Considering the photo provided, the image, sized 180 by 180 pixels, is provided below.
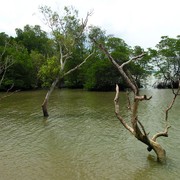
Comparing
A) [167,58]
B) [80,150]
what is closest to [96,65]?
[167,58]

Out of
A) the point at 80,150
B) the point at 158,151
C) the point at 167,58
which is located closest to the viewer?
the point at 158,151

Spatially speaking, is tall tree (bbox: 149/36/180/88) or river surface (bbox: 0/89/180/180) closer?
river surface (bbox: 0/89/180/180)

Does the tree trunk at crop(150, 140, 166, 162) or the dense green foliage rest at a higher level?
the dense green foliage

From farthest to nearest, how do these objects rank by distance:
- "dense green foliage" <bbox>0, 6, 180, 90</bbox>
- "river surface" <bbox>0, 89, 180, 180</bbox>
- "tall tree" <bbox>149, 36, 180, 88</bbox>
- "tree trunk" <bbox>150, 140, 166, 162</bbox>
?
"tall tree" <bbox>149, 36, 180, 88</bbox> < "dense green foliage" <bbox>0, 6, 180, 90</bbox> < "tree trunk" <bbox>150, 140, 166, 162</bbox> < "river surface" <bbox>0, 89, 180, 180</bbox>

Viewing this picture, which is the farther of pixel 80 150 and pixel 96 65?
pixel 96 65

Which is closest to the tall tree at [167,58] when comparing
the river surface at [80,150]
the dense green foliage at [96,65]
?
the dense green foliage at [96,65]

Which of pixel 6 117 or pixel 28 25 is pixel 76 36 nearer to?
pixel 6 117

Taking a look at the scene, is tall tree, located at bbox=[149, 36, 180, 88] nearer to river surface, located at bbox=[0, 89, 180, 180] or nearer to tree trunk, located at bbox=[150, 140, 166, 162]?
river surface, located at bbox=[0, 89, 180, 180]

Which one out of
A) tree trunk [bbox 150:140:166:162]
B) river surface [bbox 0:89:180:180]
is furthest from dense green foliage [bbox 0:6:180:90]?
tree trunk [bbox 150:140:166:162]

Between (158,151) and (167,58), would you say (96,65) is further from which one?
(158,151)

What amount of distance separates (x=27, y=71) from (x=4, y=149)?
51.6 m

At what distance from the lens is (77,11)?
31406 millimetres

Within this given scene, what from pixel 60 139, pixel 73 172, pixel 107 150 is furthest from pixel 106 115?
pixel 73 172

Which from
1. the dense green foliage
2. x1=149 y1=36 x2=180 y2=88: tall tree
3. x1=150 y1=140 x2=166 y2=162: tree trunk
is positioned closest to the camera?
x1=150 y1=140 x2=166 y2=162: tree trunk
